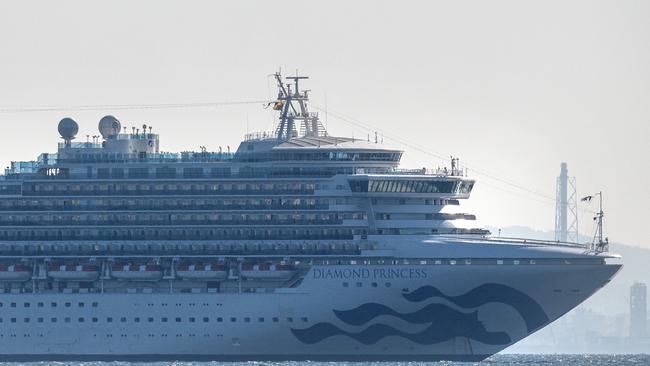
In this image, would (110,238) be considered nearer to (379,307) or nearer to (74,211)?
(74,211)

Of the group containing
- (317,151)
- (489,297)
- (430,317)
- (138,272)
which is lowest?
(430,317)

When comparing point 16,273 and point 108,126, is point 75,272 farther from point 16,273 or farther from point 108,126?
point 108,126

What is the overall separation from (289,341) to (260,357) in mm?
1689

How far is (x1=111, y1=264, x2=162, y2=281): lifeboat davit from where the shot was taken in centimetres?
9581

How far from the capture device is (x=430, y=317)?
310 ft

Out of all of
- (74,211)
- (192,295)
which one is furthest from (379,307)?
(74,211)

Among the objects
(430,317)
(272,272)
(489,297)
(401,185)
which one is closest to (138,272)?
(272,272)

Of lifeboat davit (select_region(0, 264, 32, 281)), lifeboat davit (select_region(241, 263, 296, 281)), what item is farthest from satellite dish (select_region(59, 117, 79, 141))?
lifeboat davit (select_region(241, 263, 296, 281))

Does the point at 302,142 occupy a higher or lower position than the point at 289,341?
higher

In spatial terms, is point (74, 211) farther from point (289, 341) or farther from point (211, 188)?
point (289, 341)

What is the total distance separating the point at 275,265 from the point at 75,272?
33.8 ft

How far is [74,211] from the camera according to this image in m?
98.2

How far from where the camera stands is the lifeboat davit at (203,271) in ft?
313

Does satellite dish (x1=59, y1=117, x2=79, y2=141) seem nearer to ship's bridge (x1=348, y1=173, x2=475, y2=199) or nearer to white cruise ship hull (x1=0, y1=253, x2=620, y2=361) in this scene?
white cruise ship hull (x1=0, y1=253, x2=620, y2=361)
